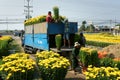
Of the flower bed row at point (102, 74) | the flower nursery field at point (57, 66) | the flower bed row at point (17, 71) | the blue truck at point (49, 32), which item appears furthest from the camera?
the blue truck at point (49, 32)

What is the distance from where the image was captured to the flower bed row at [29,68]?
11.9 metres

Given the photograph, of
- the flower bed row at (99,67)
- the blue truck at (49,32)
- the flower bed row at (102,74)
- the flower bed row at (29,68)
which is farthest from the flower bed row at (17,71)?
the blue truck at (49,32)

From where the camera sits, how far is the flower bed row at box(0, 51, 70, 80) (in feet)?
39.1

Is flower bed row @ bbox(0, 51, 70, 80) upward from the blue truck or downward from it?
downward

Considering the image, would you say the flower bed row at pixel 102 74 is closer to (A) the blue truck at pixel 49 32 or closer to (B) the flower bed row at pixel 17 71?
(B) the flower bed row at pixel 17 71

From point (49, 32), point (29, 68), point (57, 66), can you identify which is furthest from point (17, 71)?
point (49, 32)

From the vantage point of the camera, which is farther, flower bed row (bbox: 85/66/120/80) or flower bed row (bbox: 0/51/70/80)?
flower bed row (bbox: 0/51/70/80)

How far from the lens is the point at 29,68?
476 inches

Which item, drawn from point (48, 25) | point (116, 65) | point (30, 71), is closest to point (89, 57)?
point (116, 65)

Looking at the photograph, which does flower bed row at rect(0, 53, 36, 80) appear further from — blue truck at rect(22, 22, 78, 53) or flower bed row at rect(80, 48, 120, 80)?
blue truck at rect(22, 22, 78, 53)

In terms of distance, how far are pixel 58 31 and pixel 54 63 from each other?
777 cm

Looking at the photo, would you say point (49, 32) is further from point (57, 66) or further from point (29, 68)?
point (29, 68)

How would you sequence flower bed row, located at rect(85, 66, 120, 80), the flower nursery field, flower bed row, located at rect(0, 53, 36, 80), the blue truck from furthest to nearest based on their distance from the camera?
the blue truck < flower bed row, located at rect(0, 53, 36, 80) < the flower nursery field < flower bed row, located at rect(85, 66, 120, 80)

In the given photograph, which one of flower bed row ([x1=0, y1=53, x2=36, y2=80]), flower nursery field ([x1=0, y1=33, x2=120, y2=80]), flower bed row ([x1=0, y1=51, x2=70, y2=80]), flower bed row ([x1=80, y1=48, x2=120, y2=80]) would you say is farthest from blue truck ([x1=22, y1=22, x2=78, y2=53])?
flower bed row ([x1=0, y1=53, x2=36, y2=80])
